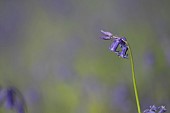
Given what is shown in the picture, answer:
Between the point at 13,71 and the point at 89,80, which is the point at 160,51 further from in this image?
the point at 13,71

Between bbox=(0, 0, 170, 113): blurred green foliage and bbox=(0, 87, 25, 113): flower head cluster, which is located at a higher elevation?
bbox=(0, 0, 170, 113): blurred green foliage

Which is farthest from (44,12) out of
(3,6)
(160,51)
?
(160,51)

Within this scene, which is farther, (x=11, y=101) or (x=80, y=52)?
(x=80, y=52)

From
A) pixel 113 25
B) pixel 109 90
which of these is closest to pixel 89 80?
pixel 109 90

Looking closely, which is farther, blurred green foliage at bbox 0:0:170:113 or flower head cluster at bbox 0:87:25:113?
blurred green foliage at bbox 0:0:170:113

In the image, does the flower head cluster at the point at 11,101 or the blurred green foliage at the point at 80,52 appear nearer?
the flower head cluster at the point at 11,101

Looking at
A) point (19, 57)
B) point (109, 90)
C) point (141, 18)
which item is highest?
point (141, 18)

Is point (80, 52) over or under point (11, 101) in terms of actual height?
over

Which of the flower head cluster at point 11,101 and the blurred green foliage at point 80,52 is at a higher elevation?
the blurred green foliage at point 80,52

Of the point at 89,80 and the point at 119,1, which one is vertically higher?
the point at 119,1
